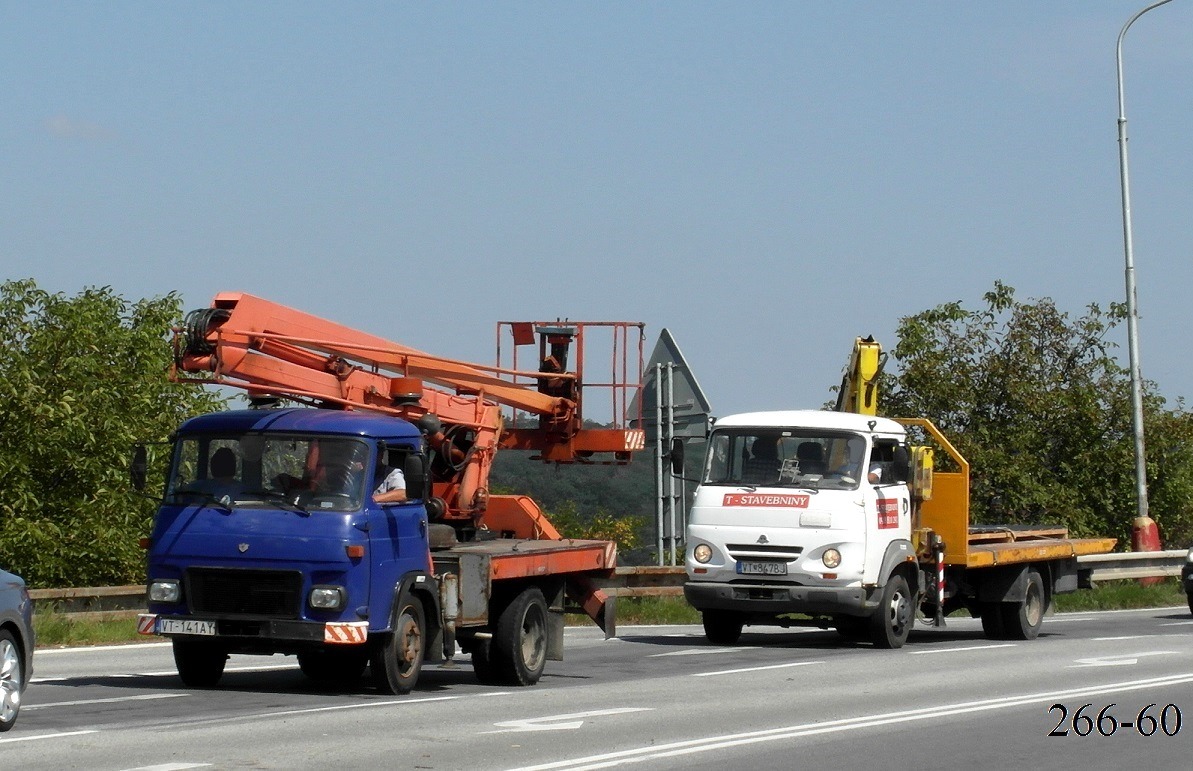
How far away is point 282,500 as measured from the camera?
14.1m

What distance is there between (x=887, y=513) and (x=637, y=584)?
259 inches

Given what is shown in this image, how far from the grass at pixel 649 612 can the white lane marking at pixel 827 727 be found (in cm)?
1011

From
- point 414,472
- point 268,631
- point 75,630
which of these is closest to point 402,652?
point 268,631

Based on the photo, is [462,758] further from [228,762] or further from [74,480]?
[74,480]

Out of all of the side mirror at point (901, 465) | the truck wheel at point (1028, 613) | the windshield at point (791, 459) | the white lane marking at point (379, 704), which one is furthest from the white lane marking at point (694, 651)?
the white lane marking at point (379, 704)

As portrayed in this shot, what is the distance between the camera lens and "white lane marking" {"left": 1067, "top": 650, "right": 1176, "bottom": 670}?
17734 mm

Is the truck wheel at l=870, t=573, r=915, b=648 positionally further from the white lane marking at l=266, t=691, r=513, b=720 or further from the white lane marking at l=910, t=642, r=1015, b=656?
the white lane marking at l=266, t=691, r=513, b=720

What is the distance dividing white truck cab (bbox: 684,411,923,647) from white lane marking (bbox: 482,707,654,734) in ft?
22.1

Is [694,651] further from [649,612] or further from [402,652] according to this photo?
[402,652]

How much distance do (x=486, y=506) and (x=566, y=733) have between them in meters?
5.70

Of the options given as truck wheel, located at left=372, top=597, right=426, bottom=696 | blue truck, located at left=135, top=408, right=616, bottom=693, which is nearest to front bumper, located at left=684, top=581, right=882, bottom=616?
blue truck, located at left=135, top=408, right=616, bottom=693

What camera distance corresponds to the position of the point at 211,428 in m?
14.4

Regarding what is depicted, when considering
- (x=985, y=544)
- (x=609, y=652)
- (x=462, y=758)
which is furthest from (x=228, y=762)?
(x=985, y=544)

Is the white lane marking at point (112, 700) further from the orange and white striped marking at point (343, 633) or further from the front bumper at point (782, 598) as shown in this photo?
the front bumper at point (782, 598)
